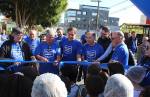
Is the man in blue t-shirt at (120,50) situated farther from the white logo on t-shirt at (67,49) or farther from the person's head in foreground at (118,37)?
the white logo on t-shirt at (67,49)

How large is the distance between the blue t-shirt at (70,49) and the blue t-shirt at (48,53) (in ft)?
0.71

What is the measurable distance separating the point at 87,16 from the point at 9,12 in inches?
1240

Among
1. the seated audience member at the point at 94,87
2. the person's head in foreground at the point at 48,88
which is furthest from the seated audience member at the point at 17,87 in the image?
the person's head in foreground at the point at 48,88

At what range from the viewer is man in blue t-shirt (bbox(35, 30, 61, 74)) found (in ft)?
30.6

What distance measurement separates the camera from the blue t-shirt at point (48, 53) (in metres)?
9.36

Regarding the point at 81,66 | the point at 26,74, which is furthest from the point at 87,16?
the point at 26,74

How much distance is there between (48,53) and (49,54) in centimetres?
3

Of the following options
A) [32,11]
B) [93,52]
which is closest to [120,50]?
[93,52]

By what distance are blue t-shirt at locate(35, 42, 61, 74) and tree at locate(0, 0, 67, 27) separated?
34.2m

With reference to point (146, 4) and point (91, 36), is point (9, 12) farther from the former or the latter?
point (146, 4)

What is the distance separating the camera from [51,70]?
9.46m

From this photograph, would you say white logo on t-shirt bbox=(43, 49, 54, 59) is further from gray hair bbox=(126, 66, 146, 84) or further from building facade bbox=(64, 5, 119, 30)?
building facade bbox=(64, 5, 119, 30)

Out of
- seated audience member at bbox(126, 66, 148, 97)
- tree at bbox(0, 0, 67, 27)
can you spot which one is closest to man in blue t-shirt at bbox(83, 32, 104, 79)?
seated audience member at bbox(126, 66, 148, 97)

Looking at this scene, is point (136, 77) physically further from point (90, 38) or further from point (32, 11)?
point (32, 11)
